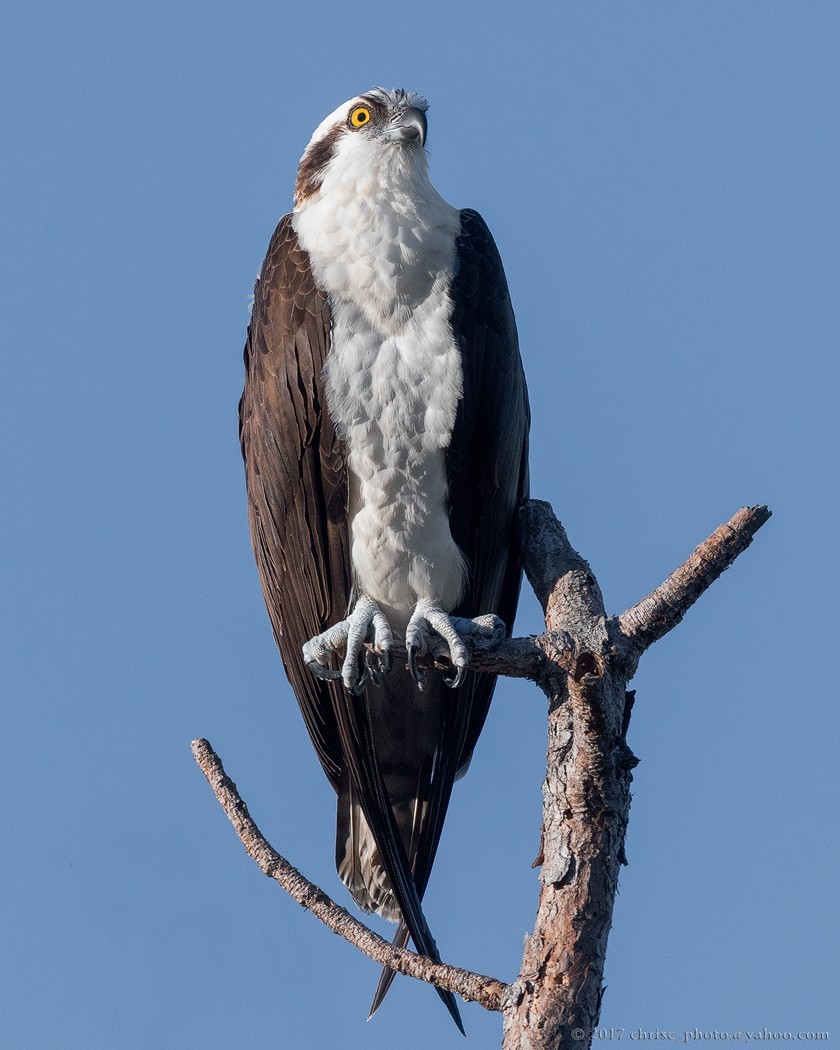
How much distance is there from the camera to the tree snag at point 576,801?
342cm

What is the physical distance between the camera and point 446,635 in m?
4.29

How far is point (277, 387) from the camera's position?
Result: 4688 mm

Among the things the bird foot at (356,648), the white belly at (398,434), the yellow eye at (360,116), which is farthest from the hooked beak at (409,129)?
the bird foot at (356,648)

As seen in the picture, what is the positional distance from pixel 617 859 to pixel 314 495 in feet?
5.92

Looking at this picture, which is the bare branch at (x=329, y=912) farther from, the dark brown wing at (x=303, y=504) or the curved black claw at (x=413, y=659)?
the curved black claw at (x=413, y=659)

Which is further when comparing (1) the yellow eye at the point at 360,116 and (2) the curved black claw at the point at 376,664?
(1) the yellow eye at the point at 360,116

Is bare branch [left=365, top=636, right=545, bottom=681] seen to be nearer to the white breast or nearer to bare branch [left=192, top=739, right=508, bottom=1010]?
the white breast

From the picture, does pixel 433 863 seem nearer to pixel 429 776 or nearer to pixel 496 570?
pixel 429 776

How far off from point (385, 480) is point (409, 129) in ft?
5.11

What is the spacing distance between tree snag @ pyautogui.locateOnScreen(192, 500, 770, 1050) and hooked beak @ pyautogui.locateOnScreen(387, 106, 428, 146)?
86.0 inches

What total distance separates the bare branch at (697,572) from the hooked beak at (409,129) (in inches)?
91.3

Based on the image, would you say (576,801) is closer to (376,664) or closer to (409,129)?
(376,664)

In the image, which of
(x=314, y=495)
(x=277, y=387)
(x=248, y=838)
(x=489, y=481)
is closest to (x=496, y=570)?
(x=489, y=481)

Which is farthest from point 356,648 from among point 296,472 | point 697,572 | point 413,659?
point 697,572
